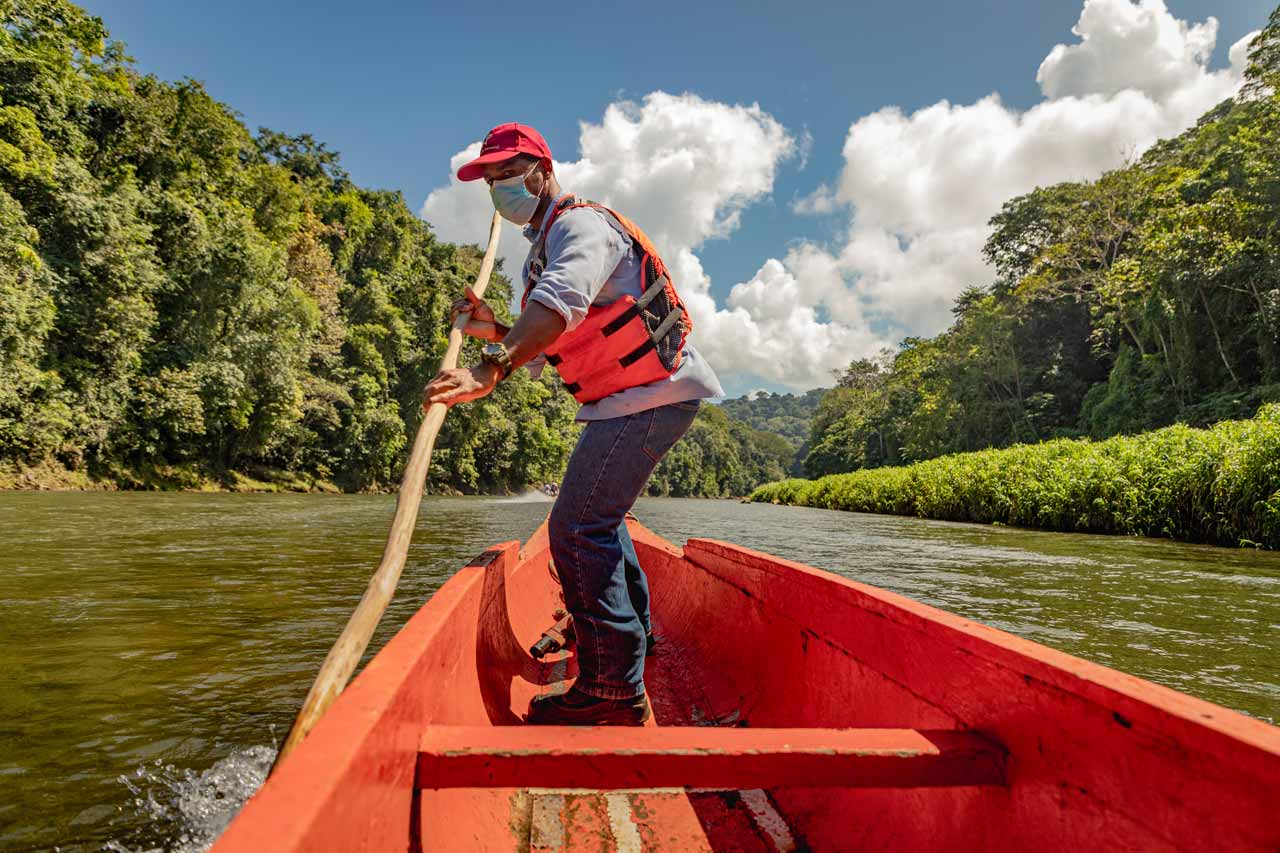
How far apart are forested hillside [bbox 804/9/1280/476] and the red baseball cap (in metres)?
23.8

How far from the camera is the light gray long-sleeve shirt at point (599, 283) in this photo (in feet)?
5.46

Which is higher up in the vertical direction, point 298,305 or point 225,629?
point 298,305

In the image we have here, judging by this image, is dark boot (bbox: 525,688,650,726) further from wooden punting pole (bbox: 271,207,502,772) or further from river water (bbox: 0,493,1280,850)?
river water (bbox: 0,493,1280,850)

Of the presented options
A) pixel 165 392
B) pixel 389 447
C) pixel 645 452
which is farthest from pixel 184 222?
pixel 645 452

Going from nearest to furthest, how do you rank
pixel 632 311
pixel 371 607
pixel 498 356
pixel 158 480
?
pixel 371 607 → pixel 498 356 → pixel 632 311 → pixel 158 480

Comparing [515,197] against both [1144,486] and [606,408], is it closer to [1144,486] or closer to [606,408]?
[606,408]

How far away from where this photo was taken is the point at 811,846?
169cm

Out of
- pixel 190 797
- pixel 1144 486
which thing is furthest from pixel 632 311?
pixel 1144 486

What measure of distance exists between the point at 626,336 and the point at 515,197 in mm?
594

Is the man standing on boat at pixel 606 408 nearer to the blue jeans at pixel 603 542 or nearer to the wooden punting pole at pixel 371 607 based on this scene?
the blue jeans at pixel 603 542

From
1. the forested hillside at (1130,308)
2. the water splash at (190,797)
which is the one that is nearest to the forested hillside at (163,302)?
the water splash at (190,797)

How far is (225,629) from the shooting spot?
12.8 feet

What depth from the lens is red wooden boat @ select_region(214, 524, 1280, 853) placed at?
0.87 m

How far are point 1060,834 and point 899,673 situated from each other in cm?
52
